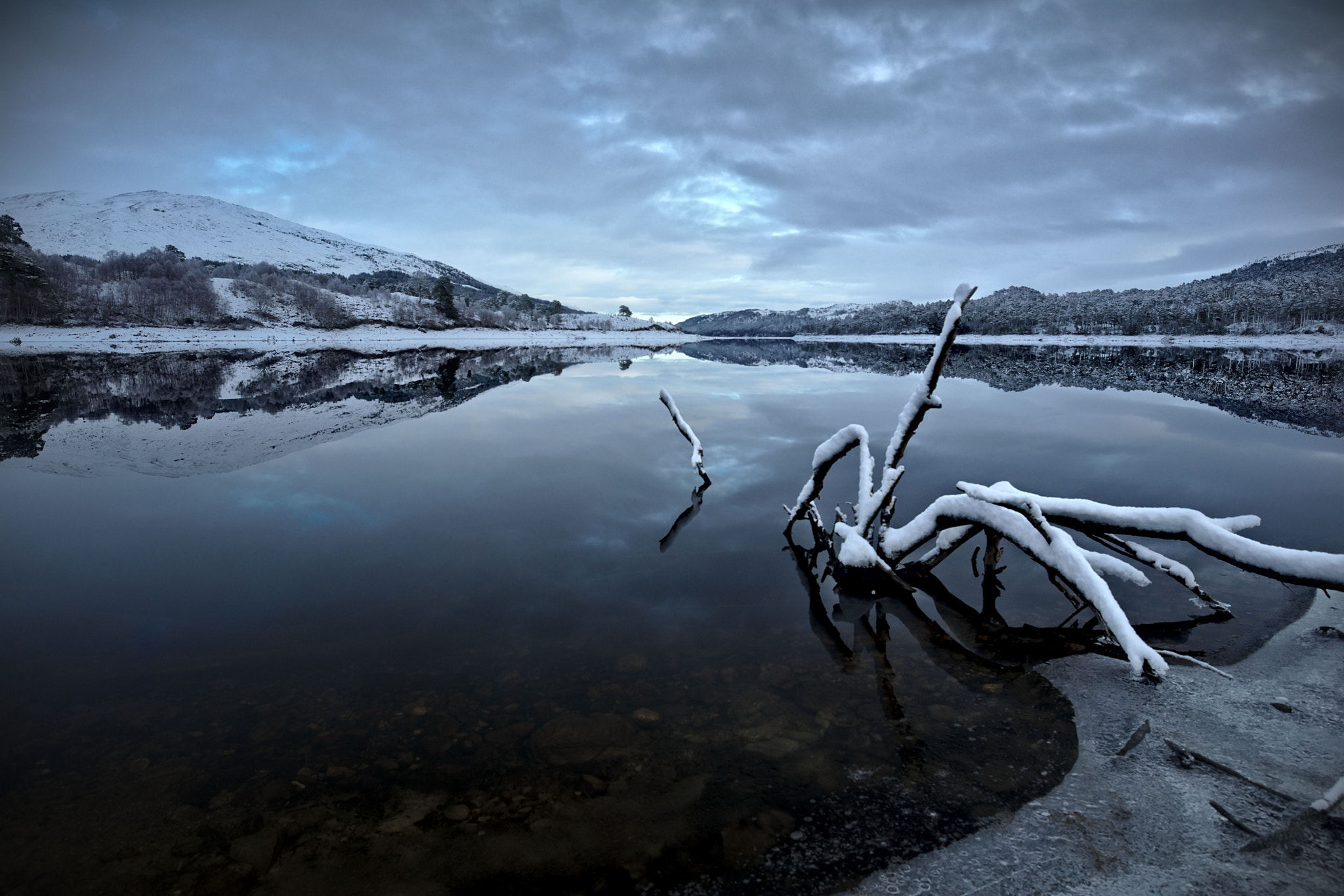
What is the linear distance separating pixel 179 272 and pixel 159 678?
132859 mm

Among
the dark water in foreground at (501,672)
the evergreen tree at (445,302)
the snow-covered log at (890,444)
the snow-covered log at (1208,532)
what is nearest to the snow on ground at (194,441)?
the dark water in foreground at (501,672)

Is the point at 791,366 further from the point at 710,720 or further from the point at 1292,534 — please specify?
the point at 710,720

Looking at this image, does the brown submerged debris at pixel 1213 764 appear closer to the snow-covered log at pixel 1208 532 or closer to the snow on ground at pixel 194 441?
the snow-covered log at pixel 1208 532

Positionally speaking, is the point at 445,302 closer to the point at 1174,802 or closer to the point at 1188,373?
the point at 1188,373

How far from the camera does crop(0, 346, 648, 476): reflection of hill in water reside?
12758 mm

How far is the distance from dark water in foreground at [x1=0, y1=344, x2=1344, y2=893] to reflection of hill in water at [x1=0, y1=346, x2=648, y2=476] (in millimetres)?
503

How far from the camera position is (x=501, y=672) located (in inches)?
192

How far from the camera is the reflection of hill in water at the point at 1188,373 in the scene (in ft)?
66.5

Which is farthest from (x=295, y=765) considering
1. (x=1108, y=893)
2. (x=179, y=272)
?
(x=179, y=272)

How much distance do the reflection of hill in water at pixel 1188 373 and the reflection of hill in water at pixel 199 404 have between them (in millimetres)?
27217

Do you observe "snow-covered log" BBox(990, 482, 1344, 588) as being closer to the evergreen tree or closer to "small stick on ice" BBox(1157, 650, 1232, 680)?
"small stick on ice" BBox(1157, 650, 1232, 680)

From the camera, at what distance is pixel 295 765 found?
3.76 meters

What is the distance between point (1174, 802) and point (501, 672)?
4681 millimetres

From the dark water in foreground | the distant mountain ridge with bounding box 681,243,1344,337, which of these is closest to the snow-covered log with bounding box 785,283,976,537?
the dark water in foreground
